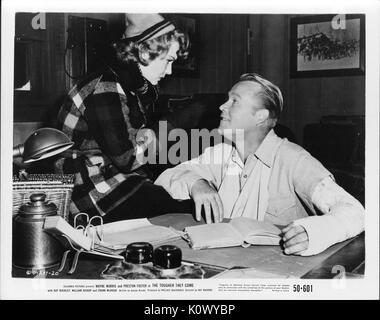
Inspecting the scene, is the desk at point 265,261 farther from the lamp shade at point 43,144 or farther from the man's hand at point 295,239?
the lamp shade at point 43,144

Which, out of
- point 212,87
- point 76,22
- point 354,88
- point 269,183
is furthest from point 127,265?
point 354,88

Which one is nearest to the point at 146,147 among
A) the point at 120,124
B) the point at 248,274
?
the point at 120,124

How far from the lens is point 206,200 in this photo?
1535 millimetres

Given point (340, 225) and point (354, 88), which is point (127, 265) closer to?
point (340, 225)

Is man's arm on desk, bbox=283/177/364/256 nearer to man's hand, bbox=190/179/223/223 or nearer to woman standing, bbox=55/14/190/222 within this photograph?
man's hand, bbox=190/179/223/223

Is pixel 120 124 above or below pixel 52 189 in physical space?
above

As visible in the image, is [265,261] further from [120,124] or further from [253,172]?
[120,124]

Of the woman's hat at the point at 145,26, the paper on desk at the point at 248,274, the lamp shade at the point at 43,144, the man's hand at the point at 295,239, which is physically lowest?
the paper on desk at the point at 248,274

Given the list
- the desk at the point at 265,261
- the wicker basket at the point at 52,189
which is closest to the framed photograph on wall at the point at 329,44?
the desk at the point at 265,261

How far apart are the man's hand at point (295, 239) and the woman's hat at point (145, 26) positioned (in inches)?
34.3

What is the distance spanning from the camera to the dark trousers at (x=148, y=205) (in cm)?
154

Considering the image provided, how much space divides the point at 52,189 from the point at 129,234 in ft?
0.93
